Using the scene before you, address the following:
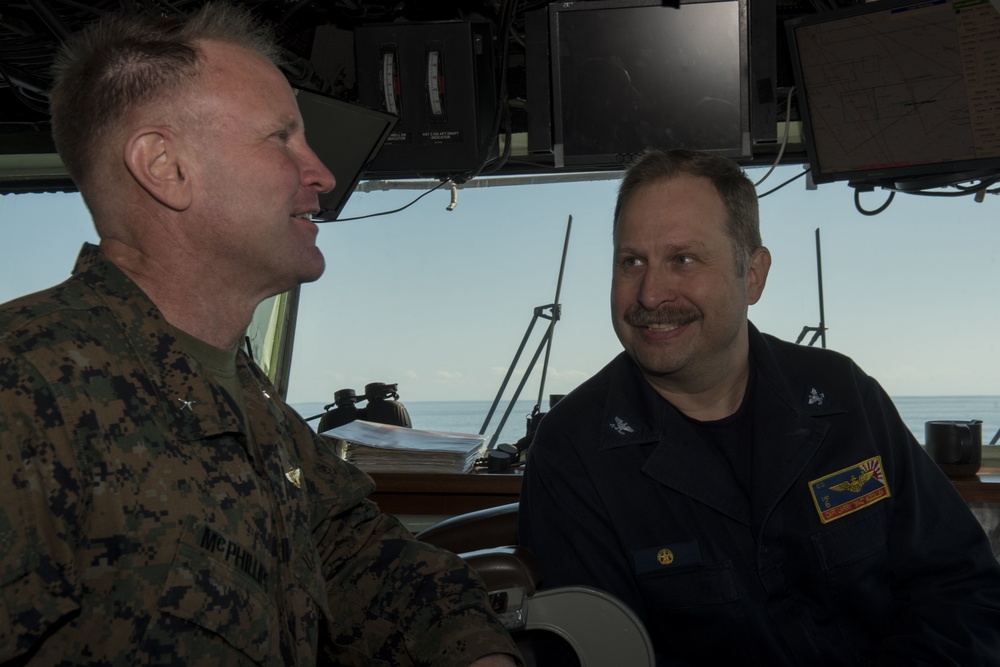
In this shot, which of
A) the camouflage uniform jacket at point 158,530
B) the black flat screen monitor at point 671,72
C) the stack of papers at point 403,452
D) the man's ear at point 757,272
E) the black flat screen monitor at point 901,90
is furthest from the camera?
the stack of papers at point 403,452

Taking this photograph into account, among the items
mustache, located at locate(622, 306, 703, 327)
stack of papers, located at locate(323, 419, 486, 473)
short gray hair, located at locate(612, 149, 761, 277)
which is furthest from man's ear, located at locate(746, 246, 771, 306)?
stack of papers, located at locate(323, 419, 486, 473)

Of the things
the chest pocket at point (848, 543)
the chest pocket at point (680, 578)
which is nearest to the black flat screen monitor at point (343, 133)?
the chest pocket at point (680, 578)

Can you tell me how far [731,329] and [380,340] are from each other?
9684 mm

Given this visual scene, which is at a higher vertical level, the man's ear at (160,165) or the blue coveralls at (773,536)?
the man's ear at (160,165)

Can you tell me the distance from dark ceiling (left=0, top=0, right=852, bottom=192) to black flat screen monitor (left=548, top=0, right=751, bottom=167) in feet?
0.47

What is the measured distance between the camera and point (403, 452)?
2447mm

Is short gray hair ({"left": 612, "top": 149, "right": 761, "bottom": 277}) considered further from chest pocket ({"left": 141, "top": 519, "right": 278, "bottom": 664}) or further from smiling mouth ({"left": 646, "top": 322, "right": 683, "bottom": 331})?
chest pocket ({"left": 141, "top": 519, "right": 278, "bottom": 664})

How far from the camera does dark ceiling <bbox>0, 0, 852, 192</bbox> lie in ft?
7.50

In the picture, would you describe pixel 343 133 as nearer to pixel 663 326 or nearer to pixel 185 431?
pixel 663 326

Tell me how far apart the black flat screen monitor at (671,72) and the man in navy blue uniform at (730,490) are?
74 centimetres

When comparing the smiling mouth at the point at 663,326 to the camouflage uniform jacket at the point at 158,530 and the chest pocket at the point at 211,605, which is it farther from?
the chest pocket at the point at 211,605

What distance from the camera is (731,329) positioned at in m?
1.53

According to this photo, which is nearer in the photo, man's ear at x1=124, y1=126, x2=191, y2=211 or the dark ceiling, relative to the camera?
man's ear at x1=124, y1=126, x2=191, y2=211

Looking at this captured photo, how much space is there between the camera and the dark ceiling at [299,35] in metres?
2.29
